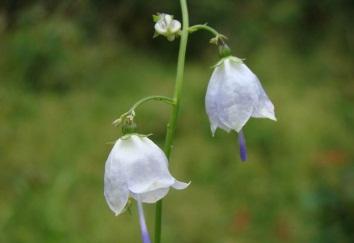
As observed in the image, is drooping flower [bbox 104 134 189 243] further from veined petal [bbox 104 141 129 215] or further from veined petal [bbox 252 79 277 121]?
veined petal [bbox 252 79 277 121]

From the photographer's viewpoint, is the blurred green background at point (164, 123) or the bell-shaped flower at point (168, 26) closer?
the bell-shaped flower at point (168, 26)

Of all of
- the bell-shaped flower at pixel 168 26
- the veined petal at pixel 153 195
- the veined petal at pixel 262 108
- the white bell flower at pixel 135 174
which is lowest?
the veined petal at pixel 153 195

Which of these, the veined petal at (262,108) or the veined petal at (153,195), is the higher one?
the veined petal at (262,108)

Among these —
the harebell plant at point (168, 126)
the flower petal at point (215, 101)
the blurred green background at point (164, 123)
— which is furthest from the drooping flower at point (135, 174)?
the blurred green background at point (164, 123)

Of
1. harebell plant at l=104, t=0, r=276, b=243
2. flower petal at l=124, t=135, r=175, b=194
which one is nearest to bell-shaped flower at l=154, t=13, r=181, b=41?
harebell plant at l=104, t=0, r=276, b=243

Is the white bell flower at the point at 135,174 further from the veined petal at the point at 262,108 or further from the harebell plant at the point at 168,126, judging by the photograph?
the veined petal at the point at 262,108

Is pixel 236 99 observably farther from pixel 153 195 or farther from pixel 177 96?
pixel 153 195

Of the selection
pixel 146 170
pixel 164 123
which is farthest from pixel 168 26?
pixel 164 123

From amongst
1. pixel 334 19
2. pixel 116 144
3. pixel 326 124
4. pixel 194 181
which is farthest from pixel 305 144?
pixel 116 144
